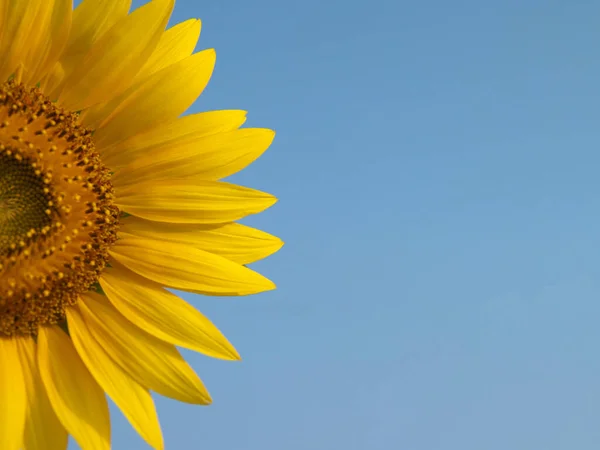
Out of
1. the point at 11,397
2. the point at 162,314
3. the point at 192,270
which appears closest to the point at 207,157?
the point at 192,270

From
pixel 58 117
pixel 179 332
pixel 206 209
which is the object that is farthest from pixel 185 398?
pixel 58 117

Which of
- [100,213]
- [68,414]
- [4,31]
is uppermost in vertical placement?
[4,31]

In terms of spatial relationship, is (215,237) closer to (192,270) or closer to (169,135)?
(192,270)

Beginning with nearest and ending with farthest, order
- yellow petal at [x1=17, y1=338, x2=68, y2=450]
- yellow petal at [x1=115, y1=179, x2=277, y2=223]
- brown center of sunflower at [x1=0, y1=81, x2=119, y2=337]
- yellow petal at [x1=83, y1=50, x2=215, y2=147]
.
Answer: yellow petal at [x1=17, y1=338, x2=68, y2=450] < brown center of sunflower at [x1=0, y1=81, x2=119, y2=337] < yellow petal at [x1=83, y1=50, x2=215, y2=147] < yellow petal at [x1=115, y1=179, x2=277, y2=223]

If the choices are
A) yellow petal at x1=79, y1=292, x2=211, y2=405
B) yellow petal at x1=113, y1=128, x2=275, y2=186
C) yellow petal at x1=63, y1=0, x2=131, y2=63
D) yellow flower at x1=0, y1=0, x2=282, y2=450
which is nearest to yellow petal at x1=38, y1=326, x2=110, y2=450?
yellow flower at x1=0, y1=0, x2=282, y2=450

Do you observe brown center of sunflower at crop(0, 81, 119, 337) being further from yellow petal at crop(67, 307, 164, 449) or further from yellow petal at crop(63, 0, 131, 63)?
yellow petal at crop(63, 0, 131, 63)

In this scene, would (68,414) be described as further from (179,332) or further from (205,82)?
(205,82)
